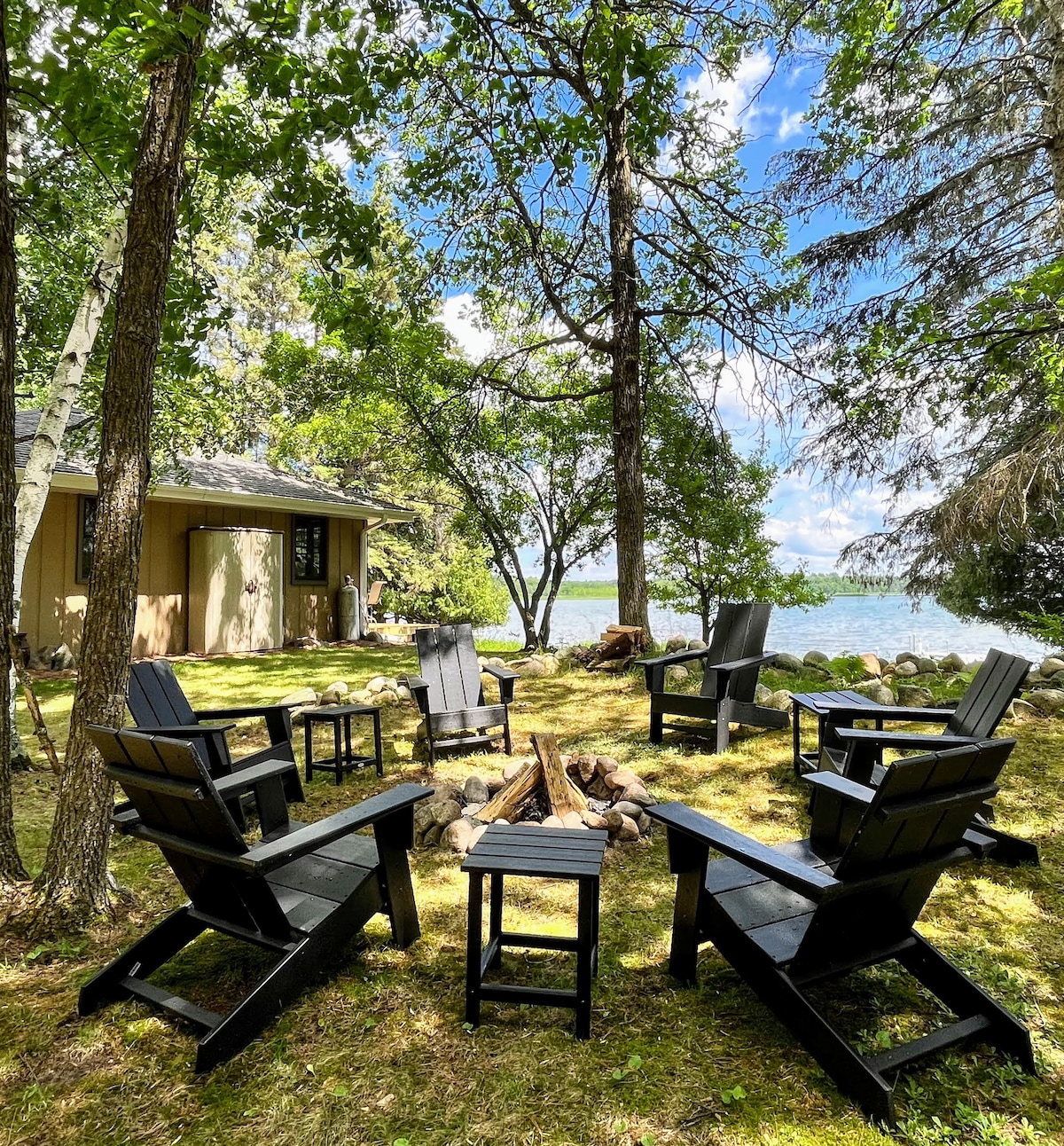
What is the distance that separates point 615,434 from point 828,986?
7.15 metres

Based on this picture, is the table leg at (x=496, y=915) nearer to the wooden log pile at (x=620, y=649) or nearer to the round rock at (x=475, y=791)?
the round rock at (x=475, y=791)

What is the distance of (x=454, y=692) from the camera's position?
507 centimetres

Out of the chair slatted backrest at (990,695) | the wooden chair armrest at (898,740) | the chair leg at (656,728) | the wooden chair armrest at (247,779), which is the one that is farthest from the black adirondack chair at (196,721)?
the chair slatted backrest at (990,695)

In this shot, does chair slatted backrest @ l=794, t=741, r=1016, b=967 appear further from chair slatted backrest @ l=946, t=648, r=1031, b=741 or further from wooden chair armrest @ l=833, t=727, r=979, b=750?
chair slatted backrest @ l=946, t=648, r=1031, b=741

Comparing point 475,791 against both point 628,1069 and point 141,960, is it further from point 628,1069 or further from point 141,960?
point 628,1069

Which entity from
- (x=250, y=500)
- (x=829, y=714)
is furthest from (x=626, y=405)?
(x=250, y=500)

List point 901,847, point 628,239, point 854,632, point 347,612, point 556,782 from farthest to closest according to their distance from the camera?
point 854,632, point 347,612, point 628,239, point 556,782, point 901,847

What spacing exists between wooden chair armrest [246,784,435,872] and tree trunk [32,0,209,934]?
3.28 ft

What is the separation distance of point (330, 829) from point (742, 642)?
3686 mm

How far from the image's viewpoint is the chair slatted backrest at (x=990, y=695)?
9.82 feet

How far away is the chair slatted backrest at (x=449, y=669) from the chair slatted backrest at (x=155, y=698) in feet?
5.23

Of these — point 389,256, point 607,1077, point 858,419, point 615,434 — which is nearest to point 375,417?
point 389,256

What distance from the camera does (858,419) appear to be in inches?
290

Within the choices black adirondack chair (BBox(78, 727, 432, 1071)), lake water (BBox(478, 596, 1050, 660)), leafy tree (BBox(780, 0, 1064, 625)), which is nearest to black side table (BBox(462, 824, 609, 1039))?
black adirondack chair (BBox(78, 727, 432, 1071))
